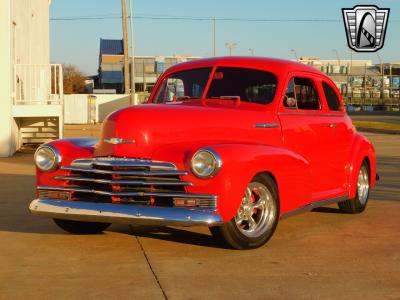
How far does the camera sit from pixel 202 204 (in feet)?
18.1

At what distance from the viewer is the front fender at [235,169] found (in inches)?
217

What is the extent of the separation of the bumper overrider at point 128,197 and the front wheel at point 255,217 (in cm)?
43

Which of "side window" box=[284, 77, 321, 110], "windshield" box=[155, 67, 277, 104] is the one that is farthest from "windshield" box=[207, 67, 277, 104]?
"side window" box=[284, 77, 321, 110]

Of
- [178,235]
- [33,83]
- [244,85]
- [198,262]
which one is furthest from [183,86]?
[33,83]

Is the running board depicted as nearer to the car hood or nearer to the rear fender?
the rear fender

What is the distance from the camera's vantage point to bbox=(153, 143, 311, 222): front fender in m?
5.50

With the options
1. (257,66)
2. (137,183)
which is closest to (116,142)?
(137,183)

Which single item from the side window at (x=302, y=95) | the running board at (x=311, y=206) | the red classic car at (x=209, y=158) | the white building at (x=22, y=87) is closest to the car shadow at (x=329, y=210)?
the running board at (x=311, y=206)

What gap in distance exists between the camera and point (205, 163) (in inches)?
217

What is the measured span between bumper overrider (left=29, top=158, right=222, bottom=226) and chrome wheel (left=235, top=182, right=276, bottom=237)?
0.59 meters

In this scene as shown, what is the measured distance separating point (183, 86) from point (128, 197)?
6.19 feet

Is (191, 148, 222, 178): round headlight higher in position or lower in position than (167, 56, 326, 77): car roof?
Answer: lower

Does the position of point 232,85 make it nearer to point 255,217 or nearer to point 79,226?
point 255,217

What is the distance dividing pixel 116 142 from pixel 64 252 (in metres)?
1.14
